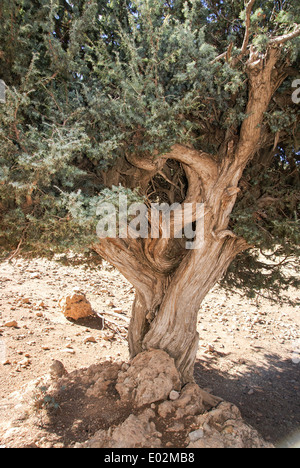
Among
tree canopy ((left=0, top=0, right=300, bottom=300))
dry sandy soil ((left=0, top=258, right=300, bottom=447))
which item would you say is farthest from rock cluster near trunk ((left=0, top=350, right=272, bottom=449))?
tree canopy ((left=0, top=0, right=300, bottom=300))

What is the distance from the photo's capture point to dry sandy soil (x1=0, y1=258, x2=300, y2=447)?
4.57 meters

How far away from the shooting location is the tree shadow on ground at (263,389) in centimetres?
372

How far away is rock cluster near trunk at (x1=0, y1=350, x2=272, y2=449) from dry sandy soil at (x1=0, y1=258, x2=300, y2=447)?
0.61 meters

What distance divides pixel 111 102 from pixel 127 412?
10.7 ft

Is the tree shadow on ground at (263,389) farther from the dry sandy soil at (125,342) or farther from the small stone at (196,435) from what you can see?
the small stone at (196,435)

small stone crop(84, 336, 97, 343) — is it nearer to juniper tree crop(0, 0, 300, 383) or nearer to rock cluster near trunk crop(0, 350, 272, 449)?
juniper tree crop(0, 0, 300, 383)

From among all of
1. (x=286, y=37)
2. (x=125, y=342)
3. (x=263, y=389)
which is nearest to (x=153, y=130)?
(x=286, y=37)

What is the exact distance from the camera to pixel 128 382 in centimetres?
354

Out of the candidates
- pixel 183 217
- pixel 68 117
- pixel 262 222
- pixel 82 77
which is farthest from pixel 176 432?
pixel 82 77

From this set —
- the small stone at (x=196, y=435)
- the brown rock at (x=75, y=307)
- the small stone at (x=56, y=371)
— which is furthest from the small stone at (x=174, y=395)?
the brown rock at (x=75, y=307)

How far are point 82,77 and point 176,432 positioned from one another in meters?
3.87

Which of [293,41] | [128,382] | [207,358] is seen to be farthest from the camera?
[207,358]

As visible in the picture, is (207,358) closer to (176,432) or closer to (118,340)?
(118,340)

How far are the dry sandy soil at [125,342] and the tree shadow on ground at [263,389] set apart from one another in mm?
14
